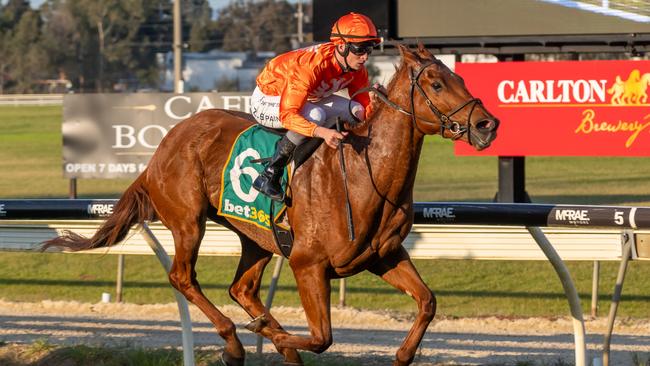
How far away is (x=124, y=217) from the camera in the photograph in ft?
19.9

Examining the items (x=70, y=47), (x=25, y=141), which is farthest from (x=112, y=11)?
(x=25, y=141)

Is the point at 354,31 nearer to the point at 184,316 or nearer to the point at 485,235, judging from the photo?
the point at 184,316

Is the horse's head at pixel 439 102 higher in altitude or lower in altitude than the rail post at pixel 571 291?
higher

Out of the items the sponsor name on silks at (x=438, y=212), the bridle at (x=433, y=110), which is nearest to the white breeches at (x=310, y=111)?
the bridle at (x=433, y=110)

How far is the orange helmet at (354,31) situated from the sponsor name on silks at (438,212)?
0.97 meters

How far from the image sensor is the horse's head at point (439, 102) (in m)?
4.59

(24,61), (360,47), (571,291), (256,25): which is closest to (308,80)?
(360,47)

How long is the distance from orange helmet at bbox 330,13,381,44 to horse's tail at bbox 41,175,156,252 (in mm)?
1535

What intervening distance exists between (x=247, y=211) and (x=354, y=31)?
1.01m

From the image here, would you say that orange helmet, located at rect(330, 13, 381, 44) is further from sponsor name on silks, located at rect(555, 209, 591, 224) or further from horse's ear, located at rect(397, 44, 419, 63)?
sponsor name on silks, located at rect(555, 209, 591, 224)

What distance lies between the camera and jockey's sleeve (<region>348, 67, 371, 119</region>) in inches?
214

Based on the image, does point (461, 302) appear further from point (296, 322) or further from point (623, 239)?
point (623, 239)

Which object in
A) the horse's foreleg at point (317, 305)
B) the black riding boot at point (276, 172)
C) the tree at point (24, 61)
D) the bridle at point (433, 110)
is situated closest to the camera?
the bridle at point (433, 110)

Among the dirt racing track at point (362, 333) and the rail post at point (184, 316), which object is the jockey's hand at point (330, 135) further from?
the dirt racing track at point (362, 333)
